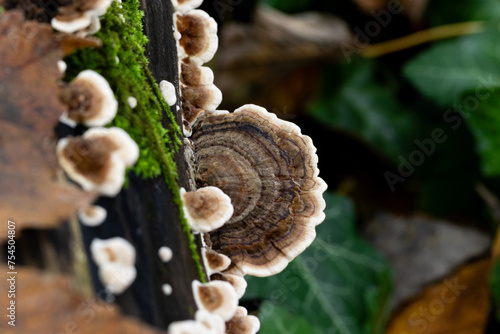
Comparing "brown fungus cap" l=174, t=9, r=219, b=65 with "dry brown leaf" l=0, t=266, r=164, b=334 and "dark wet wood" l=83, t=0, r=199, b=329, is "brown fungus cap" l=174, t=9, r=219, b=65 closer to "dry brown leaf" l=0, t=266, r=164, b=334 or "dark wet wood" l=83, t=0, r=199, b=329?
"dark wet wood" l=83, t=0, r=199, b=329

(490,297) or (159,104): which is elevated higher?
(159,104)

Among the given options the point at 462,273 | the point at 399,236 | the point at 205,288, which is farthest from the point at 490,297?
the point at 205,288

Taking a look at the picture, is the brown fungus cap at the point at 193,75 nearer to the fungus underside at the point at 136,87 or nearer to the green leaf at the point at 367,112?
the fungus underside at the point at 136,87

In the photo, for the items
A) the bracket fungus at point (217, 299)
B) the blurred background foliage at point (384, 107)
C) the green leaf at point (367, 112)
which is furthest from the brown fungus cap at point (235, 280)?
the green leaf at point (367, 112)

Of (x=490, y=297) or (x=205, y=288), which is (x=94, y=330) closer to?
(x=205, y=288)

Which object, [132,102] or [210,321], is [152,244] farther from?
[132,102]

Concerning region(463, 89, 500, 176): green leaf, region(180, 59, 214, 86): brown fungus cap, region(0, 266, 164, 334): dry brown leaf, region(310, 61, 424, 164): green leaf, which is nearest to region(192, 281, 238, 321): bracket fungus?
region(0, 266, 164, 334): dry brown leaf
